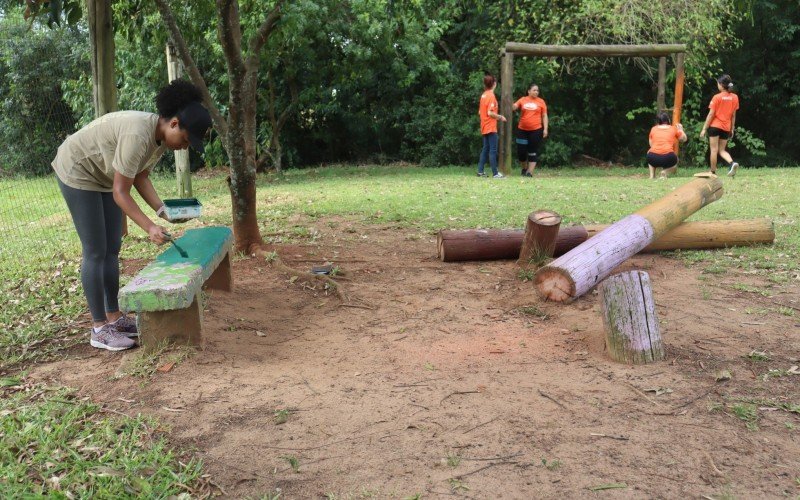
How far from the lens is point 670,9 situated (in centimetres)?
1498

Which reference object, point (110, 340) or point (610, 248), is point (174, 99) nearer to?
point (110, 340)

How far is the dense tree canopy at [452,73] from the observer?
45.2 feet

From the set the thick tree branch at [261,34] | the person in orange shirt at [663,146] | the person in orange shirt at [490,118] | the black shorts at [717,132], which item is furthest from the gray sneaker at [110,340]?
the black shorts at [717,132]

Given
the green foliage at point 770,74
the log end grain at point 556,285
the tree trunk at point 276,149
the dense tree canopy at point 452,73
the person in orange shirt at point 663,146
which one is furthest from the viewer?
the green foliage at point 770,74

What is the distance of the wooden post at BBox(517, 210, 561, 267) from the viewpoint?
5.98 metres

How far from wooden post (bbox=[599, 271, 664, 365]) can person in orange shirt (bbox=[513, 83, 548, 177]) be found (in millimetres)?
9624

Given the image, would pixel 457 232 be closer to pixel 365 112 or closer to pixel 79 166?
pixel 79 166

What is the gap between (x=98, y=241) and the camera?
13.7 feet

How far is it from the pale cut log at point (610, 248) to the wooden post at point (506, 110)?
7.08 m

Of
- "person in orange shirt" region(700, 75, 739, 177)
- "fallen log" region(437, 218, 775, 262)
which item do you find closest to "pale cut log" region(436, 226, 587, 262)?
"fallen log" region(437, 218, 775, 262)

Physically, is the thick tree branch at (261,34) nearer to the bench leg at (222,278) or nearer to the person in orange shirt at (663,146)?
the bench leg at (222,278)

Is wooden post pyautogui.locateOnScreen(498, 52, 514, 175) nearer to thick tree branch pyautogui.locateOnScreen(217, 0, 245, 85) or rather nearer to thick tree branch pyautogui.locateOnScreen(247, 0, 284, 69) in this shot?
thick tree branch pyautogui.locateOnScreen(247, 0, 284, 69)

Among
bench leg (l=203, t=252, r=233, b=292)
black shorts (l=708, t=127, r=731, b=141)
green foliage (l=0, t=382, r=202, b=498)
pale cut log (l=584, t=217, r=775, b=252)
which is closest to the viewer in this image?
green foliage (l=0, t=382, r=202, b=498)

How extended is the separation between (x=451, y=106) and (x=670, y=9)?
5.07 meters
